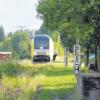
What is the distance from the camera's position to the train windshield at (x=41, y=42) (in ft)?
210

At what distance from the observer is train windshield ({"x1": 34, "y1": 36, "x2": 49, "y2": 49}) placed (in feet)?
210

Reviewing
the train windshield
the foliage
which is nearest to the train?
the train windshield

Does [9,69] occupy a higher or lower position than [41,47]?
lower

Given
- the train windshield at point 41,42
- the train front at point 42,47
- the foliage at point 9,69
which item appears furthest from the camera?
the train front at point 42,47

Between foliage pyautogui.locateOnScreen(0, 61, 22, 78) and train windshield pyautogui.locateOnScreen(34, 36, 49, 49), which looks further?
train windshield pyautogui.locateOnScreen(34, 36, 49, 49)

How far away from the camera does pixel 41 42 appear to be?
64.2 metres

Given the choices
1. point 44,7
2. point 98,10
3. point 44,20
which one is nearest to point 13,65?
point 44,7

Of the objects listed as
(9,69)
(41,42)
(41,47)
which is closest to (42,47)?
(41,47)

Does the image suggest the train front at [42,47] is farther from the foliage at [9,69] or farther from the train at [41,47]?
the foliage at [9,69]

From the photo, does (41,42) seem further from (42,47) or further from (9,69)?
(9,69)

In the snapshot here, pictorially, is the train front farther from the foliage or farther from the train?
the foliage

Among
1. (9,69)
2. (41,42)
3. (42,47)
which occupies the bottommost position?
(9,69)

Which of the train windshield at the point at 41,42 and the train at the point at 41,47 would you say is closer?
the train windshield at the point at 41,42

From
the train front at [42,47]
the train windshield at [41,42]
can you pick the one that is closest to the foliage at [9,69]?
the train windshield at [41,42]
